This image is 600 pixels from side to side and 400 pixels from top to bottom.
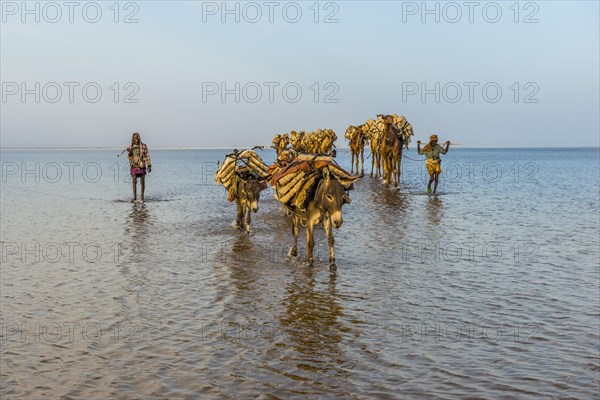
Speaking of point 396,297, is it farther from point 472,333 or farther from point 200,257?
point 200,257

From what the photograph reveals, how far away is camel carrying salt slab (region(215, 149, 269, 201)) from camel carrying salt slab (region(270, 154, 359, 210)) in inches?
152

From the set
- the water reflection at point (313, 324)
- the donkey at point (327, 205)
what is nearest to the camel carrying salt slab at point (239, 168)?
the donkey at point (327, 205)

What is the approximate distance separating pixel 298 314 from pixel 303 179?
10.3ft

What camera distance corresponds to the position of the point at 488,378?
6.77m

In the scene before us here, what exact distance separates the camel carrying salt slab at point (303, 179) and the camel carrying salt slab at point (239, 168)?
3.87 m

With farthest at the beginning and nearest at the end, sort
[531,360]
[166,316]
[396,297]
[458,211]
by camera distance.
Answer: [458,211]
[396,297]
[166,316]
[531,360]

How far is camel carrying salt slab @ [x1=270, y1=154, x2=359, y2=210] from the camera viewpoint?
11586 millimetres

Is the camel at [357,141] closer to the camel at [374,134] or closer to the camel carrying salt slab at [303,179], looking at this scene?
the camel at [374,134]

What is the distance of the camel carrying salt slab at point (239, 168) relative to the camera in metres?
16.0

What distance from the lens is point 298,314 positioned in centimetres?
908

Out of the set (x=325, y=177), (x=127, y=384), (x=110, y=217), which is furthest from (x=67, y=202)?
(x=127, y=384)

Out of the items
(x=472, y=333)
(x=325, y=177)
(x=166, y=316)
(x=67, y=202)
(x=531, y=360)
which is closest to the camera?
(x=531, y=360)

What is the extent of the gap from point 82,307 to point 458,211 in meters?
15.6

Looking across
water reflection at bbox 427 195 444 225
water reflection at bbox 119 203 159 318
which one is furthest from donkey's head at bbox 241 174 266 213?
water reflection at bbox 427 195 444 225
